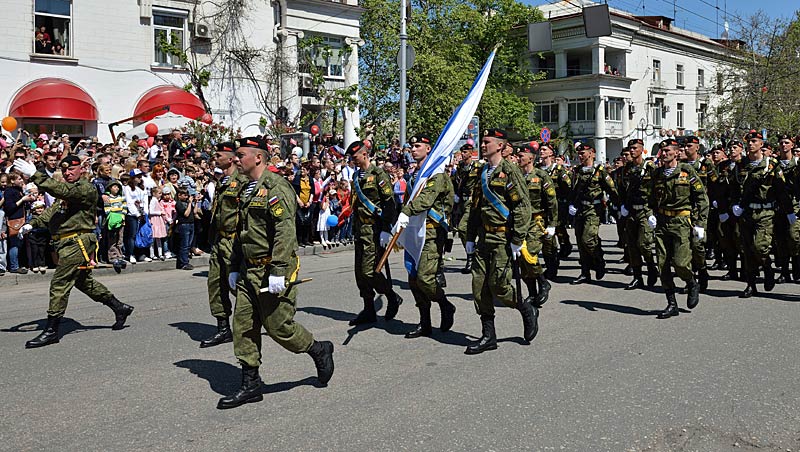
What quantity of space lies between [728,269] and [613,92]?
42.6 meters

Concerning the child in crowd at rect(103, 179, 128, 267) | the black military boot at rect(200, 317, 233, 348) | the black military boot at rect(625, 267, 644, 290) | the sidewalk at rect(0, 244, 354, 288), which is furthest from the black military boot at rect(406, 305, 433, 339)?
the child in crowd at rect(103, 179, 128, 267)

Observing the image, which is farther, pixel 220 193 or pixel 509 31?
pixel 509 31

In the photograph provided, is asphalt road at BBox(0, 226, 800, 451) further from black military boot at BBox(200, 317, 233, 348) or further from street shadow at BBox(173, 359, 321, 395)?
black military boot at BBox(200, 317, 233, 348)

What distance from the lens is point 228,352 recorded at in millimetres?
7234

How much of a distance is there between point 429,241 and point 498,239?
83cm

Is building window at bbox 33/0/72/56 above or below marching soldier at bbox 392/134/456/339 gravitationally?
above

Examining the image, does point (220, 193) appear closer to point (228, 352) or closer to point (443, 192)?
point (228, 352)

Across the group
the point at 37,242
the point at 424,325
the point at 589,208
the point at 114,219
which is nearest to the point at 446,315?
the point at 424,325

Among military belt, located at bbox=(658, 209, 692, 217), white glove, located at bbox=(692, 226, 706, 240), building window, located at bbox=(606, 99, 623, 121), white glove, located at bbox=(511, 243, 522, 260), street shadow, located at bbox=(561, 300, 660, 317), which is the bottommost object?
street shadow, located at bbox=(561, 300, 660, 317)

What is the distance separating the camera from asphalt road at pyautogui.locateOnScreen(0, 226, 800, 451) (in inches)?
192

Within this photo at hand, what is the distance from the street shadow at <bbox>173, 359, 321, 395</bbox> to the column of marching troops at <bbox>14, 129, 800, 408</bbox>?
289mm

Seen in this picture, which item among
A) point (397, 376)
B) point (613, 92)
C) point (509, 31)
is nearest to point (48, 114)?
point (397, 376)

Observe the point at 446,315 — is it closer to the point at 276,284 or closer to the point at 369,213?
the point at 369,213

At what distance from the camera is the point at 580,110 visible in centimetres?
5303
